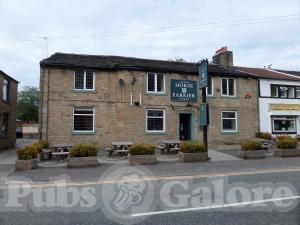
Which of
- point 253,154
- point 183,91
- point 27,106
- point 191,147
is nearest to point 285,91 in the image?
point 183,91

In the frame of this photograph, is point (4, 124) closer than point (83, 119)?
No

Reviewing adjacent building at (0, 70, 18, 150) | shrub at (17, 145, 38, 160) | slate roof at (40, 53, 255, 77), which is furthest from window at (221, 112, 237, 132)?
adjacent building at (0, 70, 18, 150)

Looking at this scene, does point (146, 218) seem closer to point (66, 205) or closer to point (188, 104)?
point (66, 205)

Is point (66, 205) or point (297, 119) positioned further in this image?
point (297, 119)

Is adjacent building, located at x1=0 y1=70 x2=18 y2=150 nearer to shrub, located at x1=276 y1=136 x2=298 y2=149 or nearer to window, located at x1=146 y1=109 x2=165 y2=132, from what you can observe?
window, located at x1=146 y1=109 x2=165 y2=132

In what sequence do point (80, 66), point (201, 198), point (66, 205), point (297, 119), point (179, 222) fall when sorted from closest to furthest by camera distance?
point (179, 222) < point (66, 205) < point (201, 198) < point (80, 66) < point (297, 119)

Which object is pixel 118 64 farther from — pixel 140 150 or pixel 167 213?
pixel 167 213

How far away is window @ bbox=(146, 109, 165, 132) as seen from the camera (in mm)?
22281

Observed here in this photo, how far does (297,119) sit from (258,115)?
4.56m

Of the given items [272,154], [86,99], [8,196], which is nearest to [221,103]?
[272,154]

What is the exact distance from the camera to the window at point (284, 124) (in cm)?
2589

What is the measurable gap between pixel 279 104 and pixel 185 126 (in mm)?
8775

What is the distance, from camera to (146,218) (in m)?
5.91

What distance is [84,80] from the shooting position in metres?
21.5
